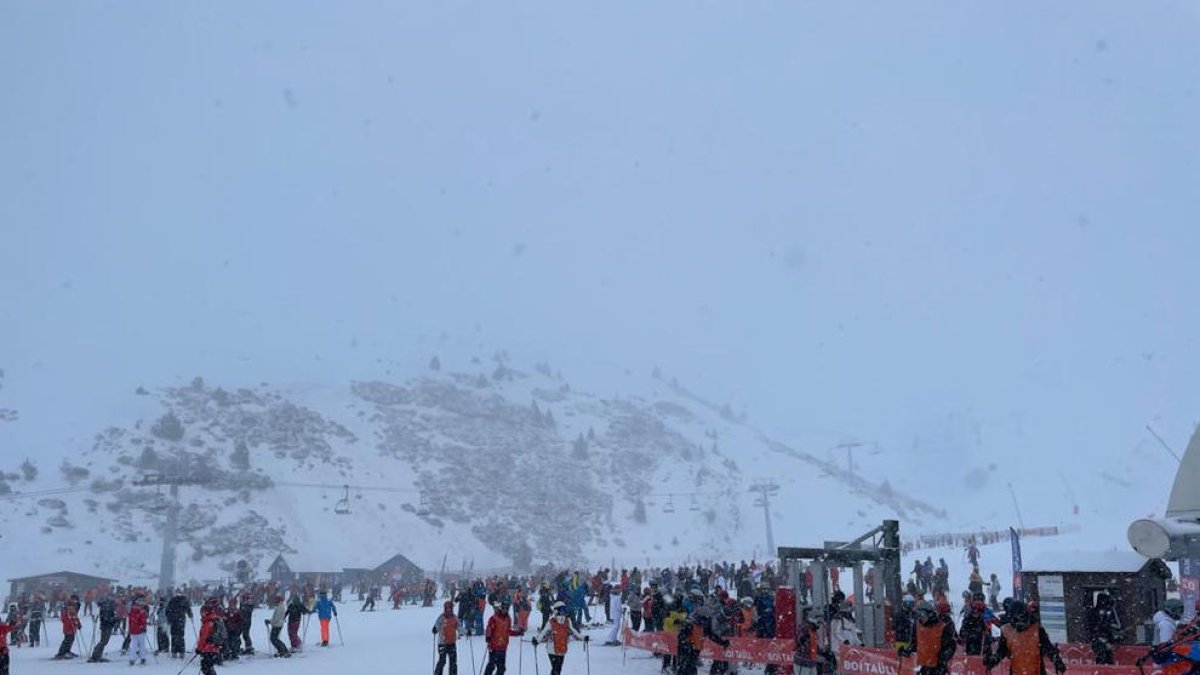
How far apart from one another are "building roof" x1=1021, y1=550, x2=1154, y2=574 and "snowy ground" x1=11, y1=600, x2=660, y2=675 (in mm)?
7645

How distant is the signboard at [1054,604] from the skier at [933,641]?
23.2 ft

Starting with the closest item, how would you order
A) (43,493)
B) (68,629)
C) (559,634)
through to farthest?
(559,634)
(68,629)
(43,493)

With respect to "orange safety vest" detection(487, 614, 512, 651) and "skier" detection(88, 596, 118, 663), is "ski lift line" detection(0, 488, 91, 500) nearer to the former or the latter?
"skier" detection(88, 596, 118, 663)

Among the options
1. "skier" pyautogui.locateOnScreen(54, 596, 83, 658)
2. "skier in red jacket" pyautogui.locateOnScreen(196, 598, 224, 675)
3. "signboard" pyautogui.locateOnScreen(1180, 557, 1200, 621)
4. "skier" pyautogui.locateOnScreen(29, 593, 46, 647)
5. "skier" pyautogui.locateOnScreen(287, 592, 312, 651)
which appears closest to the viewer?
"skier in red jacket" pyautogui.locateOnScreen(196, 598, 224, 675)

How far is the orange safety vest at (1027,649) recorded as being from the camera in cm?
1041

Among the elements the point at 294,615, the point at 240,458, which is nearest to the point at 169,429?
the point at 240,458

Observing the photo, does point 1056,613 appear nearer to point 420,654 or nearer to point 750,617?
point 750,617

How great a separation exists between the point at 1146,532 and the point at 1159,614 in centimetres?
332

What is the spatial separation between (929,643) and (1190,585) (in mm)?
11556

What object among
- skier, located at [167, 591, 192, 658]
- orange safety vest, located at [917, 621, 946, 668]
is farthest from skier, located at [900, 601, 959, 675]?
skier, located at [167, 591, 192, 658]

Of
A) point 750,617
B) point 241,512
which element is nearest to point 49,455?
point 241,512

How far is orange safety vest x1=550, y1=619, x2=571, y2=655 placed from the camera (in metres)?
15.4

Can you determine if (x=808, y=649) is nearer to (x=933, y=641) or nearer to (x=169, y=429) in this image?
(x=933, y=641)

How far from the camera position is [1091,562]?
17719mm
